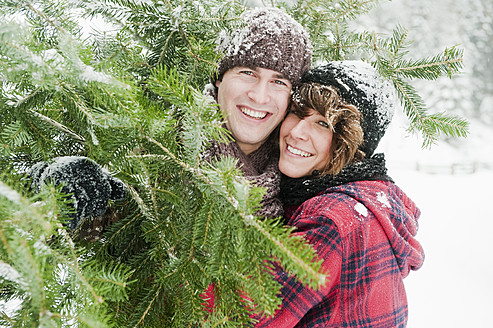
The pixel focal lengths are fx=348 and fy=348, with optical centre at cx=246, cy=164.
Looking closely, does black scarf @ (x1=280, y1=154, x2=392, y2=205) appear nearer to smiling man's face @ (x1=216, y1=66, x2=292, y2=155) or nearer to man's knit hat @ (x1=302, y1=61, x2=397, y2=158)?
man's knit hat @ (x1=302, y1=61, x2=397, y2=158)

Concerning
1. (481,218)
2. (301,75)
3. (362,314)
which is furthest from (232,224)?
(481,218)

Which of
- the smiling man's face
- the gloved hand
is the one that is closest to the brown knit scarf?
the smiling man's face

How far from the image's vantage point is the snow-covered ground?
5266mm

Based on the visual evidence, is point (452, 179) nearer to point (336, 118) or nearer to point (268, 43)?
point (336, 118)

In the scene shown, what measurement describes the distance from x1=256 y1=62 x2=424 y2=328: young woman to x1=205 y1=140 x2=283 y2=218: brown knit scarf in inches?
2.7

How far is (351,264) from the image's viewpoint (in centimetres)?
121

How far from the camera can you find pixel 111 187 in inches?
37.9

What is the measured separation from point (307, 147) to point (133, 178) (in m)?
0.92

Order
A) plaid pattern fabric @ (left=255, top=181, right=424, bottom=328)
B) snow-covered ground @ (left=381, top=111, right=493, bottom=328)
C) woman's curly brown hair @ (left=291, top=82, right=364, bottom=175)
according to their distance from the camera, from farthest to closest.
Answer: snow-covered ground @ (left=381, top=111, right=493, bottom=328) < woman's curly brown hair @ (left=291, top=82, right=364, bottom=175) < plaid pattern fabric @ (left=255, top=181, right=424, bottom=328)

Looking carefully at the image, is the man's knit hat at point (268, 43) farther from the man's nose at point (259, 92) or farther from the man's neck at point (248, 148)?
the man's neck at point (248, 148)

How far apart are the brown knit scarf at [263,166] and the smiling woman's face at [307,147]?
0.09 m

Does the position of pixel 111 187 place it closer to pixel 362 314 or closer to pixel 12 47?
pixel 12 47

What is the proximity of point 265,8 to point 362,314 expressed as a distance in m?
1.30

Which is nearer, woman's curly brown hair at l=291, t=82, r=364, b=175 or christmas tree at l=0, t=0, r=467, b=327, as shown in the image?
christmas tree at l=0, t=0, r=467, b=327
